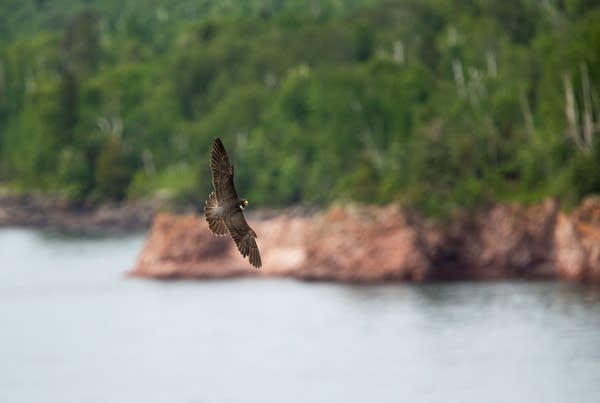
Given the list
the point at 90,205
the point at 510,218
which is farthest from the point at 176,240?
the point at 90,205

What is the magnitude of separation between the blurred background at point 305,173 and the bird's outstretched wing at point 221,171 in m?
27.9

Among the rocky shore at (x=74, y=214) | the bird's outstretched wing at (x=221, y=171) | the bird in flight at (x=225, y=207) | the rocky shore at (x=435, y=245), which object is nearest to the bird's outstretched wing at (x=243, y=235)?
the bird in flight at (x=225, y=207)

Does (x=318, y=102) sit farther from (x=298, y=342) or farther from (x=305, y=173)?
(x=298, y=342)

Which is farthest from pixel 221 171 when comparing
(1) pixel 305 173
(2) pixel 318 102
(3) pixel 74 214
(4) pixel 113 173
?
(3) pixel 74 214

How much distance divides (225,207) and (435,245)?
51081 mm

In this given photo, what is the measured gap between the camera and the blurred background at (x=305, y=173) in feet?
192

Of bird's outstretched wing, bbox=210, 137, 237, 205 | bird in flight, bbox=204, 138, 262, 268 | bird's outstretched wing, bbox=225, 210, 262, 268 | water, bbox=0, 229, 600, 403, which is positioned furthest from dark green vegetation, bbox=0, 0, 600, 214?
bird's outstretched wing, bbox=210, 137, 237, 205

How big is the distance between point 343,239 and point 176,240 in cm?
918

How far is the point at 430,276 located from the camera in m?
74.8

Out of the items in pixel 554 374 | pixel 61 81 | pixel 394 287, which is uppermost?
pixel 61 81

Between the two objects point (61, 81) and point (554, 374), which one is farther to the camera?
point (61, 81)

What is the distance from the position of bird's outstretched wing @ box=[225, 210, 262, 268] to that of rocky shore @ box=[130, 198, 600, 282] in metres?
45.4

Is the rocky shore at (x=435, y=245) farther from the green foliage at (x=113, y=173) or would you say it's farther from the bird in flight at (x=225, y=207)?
the green foliage at (x=113, y=173)

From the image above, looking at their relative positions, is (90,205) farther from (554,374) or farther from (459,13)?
(554,374)
